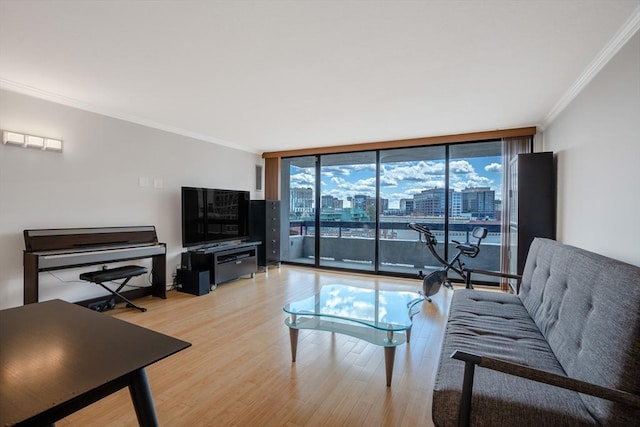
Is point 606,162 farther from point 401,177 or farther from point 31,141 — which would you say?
point 31,141

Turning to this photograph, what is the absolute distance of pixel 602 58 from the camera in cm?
232

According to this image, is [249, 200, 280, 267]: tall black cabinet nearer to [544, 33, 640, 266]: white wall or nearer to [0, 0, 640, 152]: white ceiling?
[0, 0, 640, 152]: white ceiling

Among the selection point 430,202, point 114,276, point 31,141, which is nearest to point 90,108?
point 31,141

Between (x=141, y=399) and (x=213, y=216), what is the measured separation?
12.8ft

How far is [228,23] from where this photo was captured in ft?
6.45

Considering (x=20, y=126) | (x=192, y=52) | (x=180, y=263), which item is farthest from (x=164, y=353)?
(x=180, y=263)

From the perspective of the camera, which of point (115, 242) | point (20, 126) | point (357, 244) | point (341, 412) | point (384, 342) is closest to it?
point (341, 412)

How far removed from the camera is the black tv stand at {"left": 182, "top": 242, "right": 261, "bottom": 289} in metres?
4.54

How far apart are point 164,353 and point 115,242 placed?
3.33m

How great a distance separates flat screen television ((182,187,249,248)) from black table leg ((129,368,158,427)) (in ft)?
11.6

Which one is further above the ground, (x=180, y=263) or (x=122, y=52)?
(x=122, y=52)

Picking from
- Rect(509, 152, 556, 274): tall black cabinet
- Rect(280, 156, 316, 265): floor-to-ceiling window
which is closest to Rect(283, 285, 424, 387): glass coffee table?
Rect(509, 152, 556, 274): tall black cabinet

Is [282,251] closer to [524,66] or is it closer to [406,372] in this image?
[406,372]

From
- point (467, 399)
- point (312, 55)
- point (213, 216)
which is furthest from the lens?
point (213, 216)
